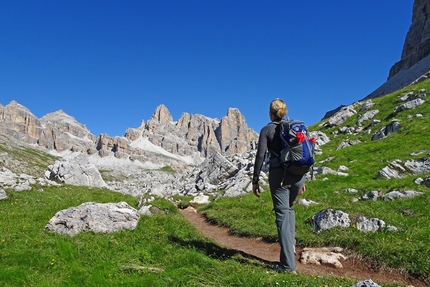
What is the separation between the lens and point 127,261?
850cm

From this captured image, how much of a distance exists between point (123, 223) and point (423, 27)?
6576 inches

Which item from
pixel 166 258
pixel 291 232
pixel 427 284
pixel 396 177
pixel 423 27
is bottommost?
pixel 427 284

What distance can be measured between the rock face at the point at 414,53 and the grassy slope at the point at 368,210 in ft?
259

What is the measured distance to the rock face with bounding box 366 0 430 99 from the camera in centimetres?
10081

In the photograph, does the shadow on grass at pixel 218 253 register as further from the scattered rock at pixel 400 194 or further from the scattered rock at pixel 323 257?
the scattered rock at pixel 400 194

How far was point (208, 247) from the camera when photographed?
1049 centimetres

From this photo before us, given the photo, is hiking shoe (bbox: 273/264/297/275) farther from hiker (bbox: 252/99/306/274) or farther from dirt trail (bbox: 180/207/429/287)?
dirt trail (bbox: 180/207/429/287)

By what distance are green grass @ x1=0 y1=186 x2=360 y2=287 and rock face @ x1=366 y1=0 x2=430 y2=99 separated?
4196 inches

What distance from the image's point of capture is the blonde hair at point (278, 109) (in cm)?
895

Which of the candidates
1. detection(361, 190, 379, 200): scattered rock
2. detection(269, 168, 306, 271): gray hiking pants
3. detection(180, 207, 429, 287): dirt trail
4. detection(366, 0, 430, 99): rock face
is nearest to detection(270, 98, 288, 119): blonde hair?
detection(269, 168, 306, 271): gray hiking pants

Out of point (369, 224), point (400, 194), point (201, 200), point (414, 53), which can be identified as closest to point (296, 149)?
point (369, 224)

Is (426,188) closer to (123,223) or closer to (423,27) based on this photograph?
(123,223)

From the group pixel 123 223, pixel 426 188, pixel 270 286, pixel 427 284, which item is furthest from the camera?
pixel 426 188

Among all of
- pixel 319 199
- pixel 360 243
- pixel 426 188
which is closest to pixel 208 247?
pixel 360 243
